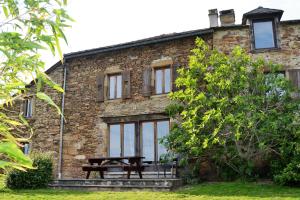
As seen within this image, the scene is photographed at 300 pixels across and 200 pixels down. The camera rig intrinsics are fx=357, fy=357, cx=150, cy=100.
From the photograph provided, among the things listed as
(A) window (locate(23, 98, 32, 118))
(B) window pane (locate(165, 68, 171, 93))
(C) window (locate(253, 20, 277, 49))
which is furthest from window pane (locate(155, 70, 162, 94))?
(A) window (locate(23, 98, 32, 118))

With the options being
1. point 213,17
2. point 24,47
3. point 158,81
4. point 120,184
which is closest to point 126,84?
point 158,81

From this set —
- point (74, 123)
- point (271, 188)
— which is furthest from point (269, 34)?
point (74, 123)

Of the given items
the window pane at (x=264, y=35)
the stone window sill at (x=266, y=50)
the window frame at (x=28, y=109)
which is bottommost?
the window frame at (x=28, y=109)

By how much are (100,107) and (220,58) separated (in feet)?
18.6

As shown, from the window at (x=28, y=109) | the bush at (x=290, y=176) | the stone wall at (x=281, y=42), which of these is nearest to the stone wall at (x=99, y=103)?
the stone wall at (x=281, y=42)

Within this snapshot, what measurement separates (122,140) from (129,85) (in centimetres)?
229

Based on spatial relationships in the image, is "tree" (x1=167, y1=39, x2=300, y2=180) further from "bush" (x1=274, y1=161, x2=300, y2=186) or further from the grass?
the grass

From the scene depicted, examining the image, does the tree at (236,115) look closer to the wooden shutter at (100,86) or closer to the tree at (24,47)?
the wooden shutter at (100,86)

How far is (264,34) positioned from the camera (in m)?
13.8

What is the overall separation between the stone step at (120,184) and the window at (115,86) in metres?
4.42

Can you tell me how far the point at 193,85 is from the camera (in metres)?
12.2

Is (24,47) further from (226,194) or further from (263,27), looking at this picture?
(263,27)

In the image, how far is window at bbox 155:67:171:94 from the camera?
564 inches

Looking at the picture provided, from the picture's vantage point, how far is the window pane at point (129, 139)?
1434cm
